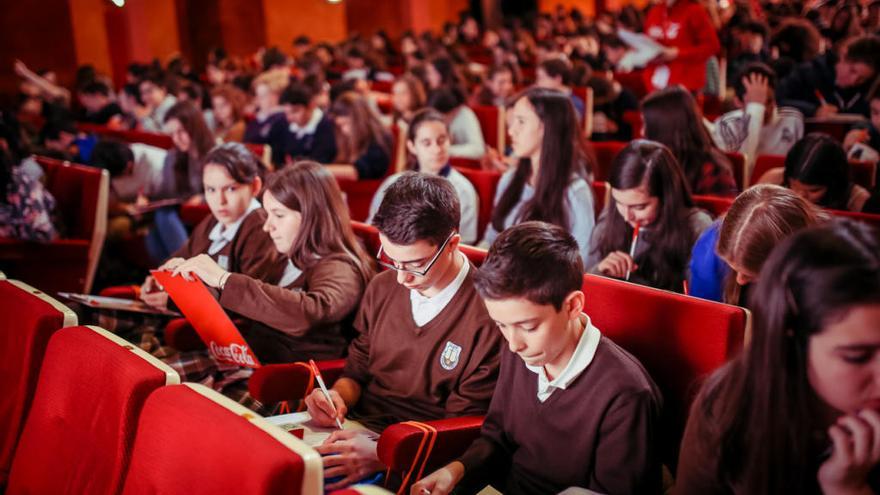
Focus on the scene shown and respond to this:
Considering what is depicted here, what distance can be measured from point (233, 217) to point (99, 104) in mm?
5078

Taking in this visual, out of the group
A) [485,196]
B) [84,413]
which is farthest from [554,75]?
[84,413]

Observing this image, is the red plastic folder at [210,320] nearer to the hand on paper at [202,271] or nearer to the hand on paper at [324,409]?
the hand on paper at [202,271]

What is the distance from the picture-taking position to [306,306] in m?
2.36

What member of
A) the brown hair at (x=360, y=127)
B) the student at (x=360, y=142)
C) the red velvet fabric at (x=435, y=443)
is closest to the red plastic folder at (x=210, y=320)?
the red velvet fabric at (x=435, y=443)

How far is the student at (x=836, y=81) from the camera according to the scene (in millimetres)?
4602

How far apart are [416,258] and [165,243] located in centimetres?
304

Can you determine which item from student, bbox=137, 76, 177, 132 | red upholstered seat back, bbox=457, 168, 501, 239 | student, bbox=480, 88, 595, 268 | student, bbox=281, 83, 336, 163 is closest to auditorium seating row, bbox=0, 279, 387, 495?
student, bbox=480, 88, 595, 268

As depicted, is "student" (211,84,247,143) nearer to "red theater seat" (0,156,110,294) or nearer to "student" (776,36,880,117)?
"red theater seat" (0,156,110,294)

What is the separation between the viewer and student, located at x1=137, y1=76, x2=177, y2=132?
693 centimetres

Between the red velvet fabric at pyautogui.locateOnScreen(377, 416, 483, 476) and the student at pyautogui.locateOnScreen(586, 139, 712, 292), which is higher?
the student at pyautogui.locateOnScreen(586, 139, 712, 292)

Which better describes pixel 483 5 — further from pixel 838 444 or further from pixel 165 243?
pixel 838 444

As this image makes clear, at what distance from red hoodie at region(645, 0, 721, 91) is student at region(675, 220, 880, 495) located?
4.62m

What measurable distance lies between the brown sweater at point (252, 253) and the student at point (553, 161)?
1.00 metres

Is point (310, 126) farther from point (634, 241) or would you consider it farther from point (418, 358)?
point (418, 358)
